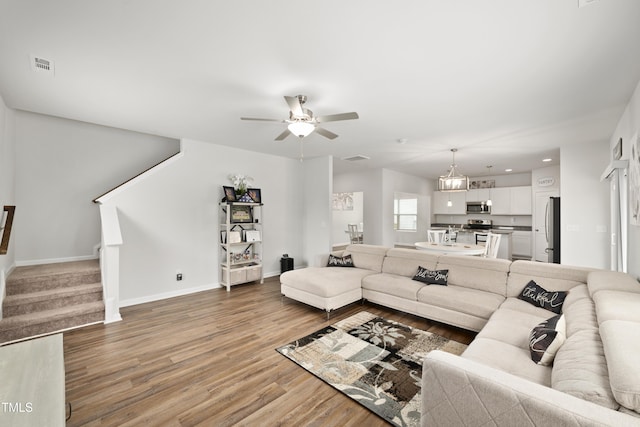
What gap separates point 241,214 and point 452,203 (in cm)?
717

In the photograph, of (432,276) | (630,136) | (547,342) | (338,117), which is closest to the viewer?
(547,342)

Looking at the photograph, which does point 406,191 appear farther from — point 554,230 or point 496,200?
point 554,230

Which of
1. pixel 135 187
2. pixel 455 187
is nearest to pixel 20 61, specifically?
pixel 135 187

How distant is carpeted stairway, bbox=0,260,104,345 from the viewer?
3.04 meters

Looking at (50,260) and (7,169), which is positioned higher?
(7,169)

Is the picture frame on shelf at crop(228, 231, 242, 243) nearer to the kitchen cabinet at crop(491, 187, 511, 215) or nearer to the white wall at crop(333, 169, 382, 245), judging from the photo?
the white wall at crop(333, 169, 382, 245)

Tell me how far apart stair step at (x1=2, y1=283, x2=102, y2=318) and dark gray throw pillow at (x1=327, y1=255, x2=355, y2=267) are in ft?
10.9

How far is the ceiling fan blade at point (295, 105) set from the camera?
2542 millimetres

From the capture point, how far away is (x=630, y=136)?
303cm

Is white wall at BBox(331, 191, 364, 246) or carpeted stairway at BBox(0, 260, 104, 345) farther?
white wall at BBox(331, 191, 364, 246)

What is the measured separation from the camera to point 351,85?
271 centimetres

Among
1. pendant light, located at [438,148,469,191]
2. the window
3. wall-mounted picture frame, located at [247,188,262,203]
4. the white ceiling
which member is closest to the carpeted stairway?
the white ceiling

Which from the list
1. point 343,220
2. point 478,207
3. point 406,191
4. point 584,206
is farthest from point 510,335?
point 343,220

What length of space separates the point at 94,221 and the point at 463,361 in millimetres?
5330
